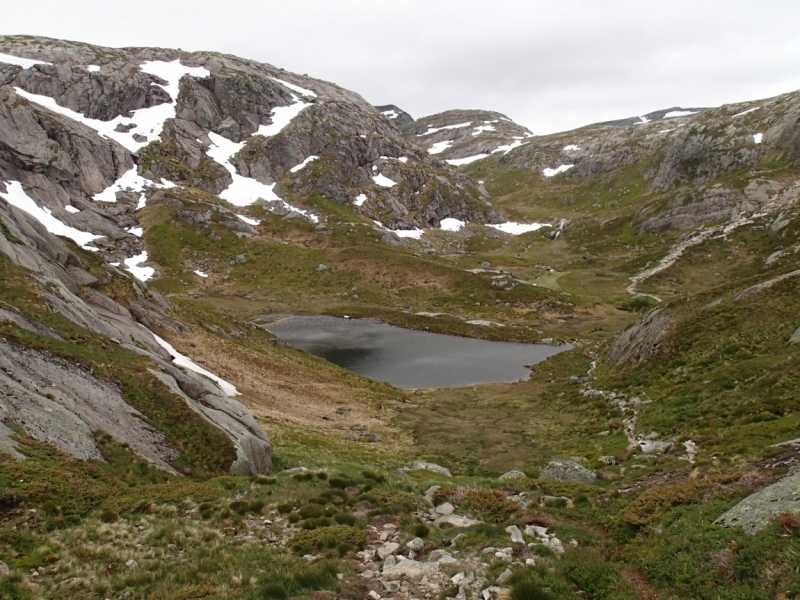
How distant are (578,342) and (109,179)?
167m

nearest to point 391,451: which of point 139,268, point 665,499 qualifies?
point 665,499

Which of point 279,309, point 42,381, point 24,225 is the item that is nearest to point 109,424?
point 42,381

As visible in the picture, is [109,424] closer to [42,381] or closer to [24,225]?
[42,381]

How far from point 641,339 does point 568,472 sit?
34.3 metres

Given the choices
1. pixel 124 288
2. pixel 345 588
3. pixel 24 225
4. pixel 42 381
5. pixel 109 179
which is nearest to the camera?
pixel 345 588

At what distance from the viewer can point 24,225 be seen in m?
45.6

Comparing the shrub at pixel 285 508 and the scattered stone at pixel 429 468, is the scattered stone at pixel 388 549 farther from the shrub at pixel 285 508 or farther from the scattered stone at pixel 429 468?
the scattered stone at pixel 429 468

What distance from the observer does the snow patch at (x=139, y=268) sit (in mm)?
130625

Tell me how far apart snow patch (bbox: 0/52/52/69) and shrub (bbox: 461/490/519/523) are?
817ft

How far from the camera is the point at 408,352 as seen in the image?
87500 millimetres

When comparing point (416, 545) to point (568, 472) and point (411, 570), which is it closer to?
point (411, 570)

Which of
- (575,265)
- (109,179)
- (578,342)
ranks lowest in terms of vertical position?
(578,342)

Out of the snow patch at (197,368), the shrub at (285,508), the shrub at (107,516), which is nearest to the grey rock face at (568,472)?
the shrub at (285,508)

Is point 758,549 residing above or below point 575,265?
below
